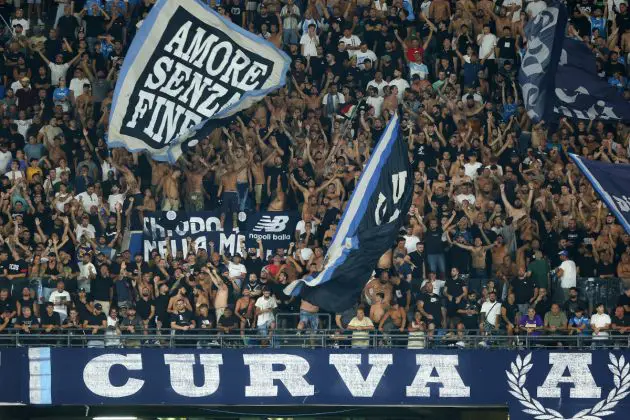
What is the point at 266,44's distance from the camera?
31266mm

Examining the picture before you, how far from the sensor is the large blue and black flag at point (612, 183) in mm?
26891

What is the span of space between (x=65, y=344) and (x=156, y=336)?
167cm

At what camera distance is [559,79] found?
109 feet

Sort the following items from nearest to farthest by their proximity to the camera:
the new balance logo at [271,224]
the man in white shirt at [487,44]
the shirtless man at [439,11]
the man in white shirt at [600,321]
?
1. the man in white shirt at [600,321]
2. the new balance logo at [271,224]
3. the man in white shirt at [487,44]
4. the shirtless man at [439,11]

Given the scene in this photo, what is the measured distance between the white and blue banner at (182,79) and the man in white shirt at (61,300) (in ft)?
9.74

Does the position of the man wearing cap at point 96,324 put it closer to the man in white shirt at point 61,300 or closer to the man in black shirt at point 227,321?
the man in white shirt at point 61,300

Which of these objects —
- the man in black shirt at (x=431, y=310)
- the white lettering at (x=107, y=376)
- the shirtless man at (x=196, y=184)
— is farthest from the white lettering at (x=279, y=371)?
the shirtless man at (x=196, y=184)

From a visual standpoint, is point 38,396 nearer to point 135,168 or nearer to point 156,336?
point 156,336

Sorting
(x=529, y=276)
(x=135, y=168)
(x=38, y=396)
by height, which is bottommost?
(x=38, y=396)

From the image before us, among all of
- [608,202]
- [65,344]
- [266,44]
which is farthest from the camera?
[266,44]

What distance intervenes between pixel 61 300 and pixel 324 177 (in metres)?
5.59

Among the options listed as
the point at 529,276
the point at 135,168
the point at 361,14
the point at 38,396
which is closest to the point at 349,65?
the point at 361,14

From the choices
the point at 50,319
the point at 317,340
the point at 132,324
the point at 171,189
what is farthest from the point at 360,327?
the point at 171,189

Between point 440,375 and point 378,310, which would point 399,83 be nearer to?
point 378,310
